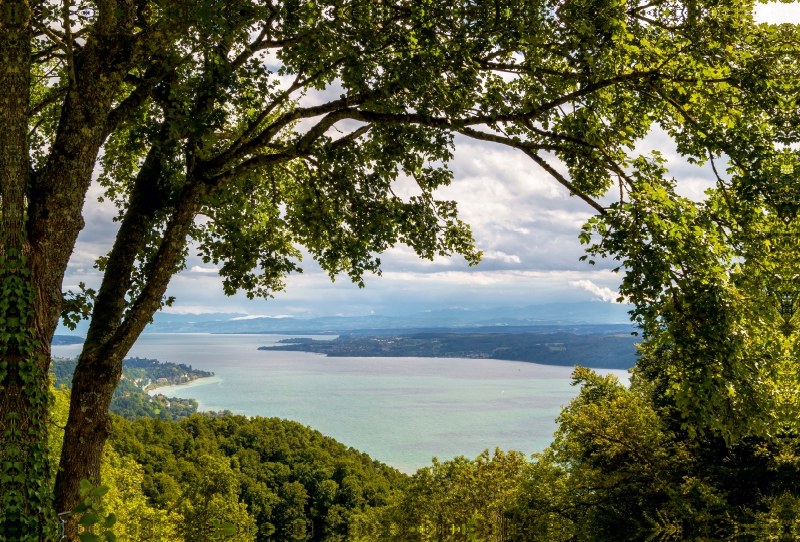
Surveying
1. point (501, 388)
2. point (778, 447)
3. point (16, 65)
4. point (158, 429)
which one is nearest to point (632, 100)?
point (16, 65)

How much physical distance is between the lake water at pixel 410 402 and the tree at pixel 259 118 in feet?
167

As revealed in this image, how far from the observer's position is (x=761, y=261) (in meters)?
4.78

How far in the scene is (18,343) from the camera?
11.0ft

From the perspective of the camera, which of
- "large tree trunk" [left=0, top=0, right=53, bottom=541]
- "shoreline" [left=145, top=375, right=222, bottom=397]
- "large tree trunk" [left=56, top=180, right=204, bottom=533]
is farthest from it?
"shoreline" [left=145, top=375, right=222, bottom=397]

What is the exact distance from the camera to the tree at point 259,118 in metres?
3.57

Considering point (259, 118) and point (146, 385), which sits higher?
point (259, 118)

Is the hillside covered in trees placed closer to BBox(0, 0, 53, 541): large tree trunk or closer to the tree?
the tree

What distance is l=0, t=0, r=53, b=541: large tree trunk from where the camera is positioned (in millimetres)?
3180

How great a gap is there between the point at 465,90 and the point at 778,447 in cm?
852

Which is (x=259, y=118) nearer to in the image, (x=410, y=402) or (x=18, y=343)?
(x=18, y=343)

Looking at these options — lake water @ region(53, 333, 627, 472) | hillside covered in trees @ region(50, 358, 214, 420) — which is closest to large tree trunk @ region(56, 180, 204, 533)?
lake water @ region(53, 333, 627, 472)

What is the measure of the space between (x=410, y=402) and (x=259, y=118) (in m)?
117

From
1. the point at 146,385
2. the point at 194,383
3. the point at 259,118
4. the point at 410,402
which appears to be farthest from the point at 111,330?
the point at 194,383

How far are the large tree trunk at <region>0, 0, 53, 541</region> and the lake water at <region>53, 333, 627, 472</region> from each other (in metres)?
Result: 53.4
